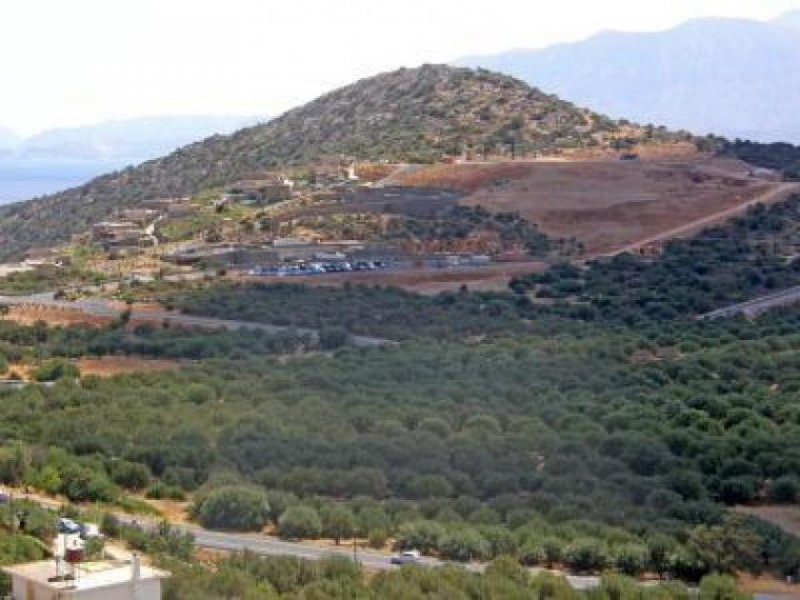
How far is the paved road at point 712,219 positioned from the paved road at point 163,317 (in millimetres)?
33135

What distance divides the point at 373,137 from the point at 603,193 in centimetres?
3142

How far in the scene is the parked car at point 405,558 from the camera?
27.4 m

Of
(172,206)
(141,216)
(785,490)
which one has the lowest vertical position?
(785,490)

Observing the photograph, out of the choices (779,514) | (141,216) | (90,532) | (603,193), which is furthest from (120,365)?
(603,193)

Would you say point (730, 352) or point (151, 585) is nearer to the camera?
point (151, 585)

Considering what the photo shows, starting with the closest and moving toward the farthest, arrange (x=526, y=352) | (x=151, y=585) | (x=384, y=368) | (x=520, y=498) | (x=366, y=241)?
1. (x=151, y=585)
2. (x=520, y=498)
3. (x=384, y=368)
4. (x=526, y=352)
5. (x=366, y=241)

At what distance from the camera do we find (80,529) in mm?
24562

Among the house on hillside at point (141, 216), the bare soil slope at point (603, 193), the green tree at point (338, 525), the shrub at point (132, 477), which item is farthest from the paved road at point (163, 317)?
the bare soil slope at point (603, 193)

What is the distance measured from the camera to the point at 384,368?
49.8 meters

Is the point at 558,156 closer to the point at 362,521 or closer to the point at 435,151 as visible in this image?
the point at 435,151

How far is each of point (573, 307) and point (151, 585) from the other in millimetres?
53115

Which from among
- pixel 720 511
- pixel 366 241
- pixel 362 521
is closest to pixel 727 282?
pixel 366 241

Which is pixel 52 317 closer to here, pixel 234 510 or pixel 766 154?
pixel 234 510

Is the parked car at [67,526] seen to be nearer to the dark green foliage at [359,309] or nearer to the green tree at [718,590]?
the green tree at [718,590]
